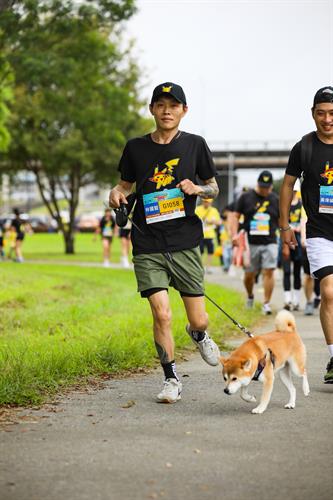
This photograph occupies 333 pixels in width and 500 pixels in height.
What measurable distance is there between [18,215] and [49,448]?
32.0 m

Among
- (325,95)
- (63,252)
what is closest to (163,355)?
(325,95)

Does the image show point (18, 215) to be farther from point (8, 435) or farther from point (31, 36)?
point (8, 435)

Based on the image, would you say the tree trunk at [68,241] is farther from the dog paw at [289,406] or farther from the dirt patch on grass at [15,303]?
the dog paw at [289,406]

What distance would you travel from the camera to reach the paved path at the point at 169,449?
4762mm

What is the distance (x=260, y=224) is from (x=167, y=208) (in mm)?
7912

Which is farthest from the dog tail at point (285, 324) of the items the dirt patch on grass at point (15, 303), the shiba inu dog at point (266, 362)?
the dirt patch on grass at point (15, 303)

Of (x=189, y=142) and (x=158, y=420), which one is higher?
(x=189, y=142)

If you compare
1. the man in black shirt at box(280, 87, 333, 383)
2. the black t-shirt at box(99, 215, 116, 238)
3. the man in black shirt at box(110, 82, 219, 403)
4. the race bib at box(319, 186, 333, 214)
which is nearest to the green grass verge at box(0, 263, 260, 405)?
the man in black shirt at box(110, 82, 219, 403)

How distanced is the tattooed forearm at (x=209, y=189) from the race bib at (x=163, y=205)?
0.15 metres

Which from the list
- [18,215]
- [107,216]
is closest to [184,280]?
[107,216]

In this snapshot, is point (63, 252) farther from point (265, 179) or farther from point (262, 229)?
point (265, 179)

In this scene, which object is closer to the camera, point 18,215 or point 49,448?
point 49,448

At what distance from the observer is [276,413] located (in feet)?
22.3

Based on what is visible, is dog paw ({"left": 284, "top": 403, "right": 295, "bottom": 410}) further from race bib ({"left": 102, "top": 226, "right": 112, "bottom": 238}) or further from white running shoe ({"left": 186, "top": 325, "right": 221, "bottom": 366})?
race bib ({"left": 102, "top": 226, "right": 112, "bottom": 238})
